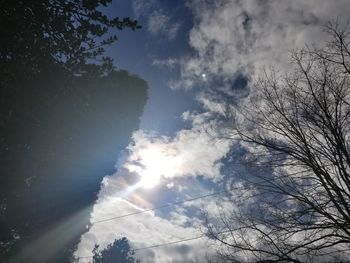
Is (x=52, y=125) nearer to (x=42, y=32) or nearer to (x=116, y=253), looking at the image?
(x=42, y=32)

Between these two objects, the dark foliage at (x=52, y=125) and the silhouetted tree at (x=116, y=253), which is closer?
the dark foliage at (x=52, y=125)

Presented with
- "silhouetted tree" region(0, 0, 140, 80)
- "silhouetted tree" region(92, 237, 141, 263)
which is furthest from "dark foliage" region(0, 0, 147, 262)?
"silhouetted tree" region(92, 237, 141, 263)

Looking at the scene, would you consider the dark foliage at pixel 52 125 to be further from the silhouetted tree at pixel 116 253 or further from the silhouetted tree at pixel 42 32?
the silhouetted tree at pixel 116 253

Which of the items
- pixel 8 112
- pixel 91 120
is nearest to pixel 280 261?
pixel 8 112

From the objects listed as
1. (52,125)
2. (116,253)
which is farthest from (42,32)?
(116,253)

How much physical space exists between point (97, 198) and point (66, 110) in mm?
7157

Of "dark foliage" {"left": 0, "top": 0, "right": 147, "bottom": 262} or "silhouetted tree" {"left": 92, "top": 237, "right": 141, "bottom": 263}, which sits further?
"silhouetted tree" {"left": 92, "top": 237, "right": 141, "bottom": 263}

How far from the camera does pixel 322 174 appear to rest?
18.1 feet

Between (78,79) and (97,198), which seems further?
(97,198)

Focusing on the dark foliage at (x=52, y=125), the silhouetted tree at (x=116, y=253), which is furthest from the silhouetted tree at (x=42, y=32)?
the silhouetted tree at (x=116, y=253)

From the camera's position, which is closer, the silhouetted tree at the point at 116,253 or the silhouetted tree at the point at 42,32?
the silhouetted tree at the point at 42,32

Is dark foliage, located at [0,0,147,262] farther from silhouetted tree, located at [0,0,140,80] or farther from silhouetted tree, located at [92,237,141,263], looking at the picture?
silhouetted tree, located at [92,237,141,263]

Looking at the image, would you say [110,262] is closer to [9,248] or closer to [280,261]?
[9,248]

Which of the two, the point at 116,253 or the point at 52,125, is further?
the point at 116,253
